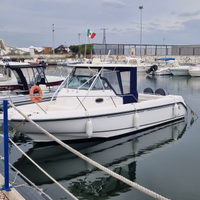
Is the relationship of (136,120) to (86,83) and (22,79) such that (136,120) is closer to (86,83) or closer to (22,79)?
(86,83)

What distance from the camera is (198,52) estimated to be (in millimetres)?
69188

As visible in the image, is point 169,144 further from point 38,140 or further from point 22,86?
point 22,86

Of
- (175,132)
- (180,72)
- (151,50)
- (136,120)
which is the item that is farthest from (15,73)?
(151,50)

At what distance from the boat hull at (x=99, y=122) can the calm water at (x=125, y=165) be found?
0.39 meters

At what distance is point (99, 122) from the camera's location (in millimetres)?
7914

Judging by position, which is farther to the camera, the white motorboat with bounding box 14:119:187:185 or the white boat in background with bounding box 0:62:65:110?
the white boat in background with bounding box 0:62:65:110

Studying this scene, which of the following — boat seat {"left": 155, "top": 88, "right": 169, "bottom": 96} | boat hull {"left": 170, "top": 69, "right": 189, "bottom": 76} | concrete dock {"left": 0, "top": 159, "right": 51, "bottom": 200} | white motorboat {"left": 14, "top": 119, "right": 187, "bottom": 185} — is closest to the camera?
concrete dock {"left": 0, "top": 159, "right": 51, "bottom": 200}

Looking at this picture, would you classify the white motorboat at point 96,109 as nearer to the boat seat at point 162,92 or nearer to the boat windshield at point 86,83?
the boat windshield at point 86,83

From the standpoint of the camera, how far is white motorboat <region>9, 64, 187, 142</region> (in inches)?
291

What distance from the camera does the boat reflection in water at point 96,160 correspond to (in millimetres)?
5738

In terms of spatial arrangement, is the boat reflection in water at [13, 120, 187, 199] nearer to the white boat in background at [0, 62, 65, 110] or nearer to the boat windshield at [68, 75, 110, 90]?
the boat windshield at [68, 75, 110, 90]

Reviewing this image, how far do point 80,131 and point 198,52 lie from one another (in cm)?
6871

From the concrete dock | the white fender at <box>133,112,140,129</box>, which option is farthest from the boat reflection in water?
the concrete dock

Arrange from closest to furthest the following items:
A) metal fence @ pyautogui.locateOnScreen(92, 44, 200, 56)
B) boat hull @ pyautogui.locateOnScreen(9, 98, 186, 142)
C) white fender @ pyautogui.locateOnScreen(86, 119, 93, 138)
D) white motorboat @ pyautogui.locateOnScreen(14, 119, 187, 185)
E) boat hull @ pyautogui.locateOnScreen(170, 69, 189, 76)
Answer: white motorboat @ pyautogui.locateOnScreen(14, 119, 187, 185), boat hull @ pyautogui.locateOnScreen(9, 98, 186, 142), white fender @ pyautogui.locateOnScreen(86, 119, 93, 138), boat hull @ pyautogui.locateOnScreen(170, 69, 189, 76), metal fence @ pyautogui.locateOnScreen(92, 44, 200, 56)
